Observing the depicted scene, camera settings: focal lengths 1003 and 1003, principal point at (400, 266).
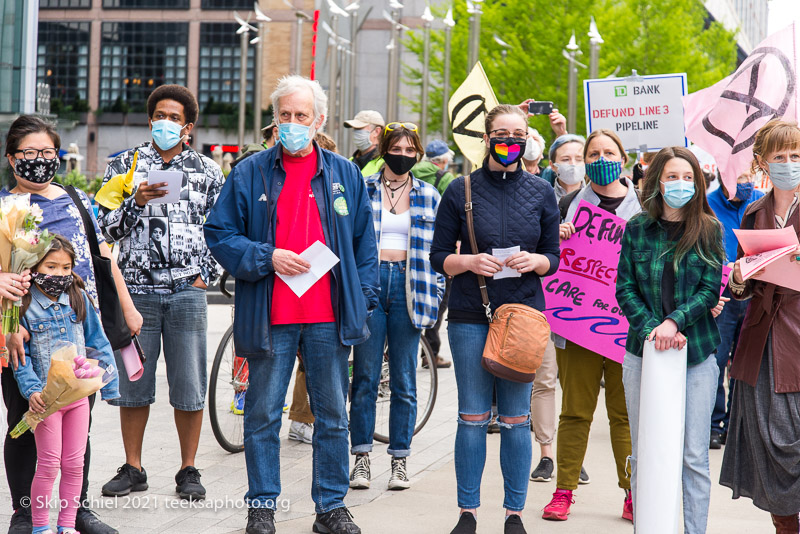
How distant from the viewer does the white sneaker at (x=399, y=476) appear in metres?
Result: 6.18

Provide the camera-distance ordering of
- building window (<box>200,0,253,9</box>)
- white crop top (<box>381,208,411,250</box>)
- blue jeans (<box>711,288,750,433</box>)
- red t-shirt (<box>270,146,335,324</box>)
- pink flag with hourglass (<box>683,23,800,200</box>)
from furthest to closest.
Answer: building window (<box>200,0,253,9</box>), blue jeans (<box>711,288,750,433</box>), white crop top (<box>381,208,411,250</box>), pink flag with hourglass (<box>683,23,800,200</box>), red t-shirt (<box>270,146,335,324</box>)

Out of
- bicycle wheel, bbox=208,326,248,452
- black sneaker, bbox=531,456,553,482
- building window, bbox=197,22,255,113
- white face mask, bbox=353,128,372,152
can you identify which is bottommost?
black sneaker, bbox=531,456,553,482

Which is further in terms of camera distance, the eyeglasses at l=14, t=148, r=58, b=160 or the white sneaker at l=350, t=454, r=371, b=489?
the white sneaker at l=350, t=454, r=371, b=489

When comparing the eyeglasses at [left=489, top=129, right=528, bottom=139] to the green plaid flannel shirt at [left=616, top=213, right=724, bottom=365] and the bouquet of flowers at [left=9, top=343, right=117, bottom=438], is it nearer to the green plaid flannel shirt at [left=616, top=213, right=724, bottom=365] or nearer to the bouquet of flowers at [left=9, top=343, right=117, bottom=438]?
the green plaid flannel shirt at [left=616, top=213, right=724, bottom=365]

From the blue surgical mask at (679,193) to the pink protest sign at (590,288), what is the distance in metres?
1.12

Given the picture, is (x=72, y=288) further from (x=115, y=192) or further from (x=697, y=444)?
(x=697, y=444)

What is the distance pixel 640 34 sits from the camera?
32344mm

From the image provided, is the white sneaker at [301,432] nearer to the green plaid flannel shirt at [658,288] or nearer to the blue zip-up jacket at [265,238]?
the blue zip-up jacket at [265,238]

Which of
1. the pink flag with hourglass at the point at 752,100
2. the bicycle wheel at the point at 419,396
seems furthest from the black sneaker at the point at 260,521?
the pink flag with hourglass at the point at 752,100

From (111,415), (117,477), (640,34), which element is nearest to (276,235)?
(117,477)

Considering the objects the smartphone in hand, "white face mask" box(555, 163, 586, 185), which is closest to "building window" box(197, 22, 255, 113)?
the smartphone in hand

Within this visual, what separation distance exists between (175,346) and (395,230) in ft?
5.06

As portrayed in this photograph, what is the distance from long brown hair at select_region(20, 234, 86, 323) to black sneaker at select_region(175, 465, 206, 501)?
54.8 inches

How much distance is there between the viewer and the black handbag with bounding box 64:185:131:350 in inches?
200
